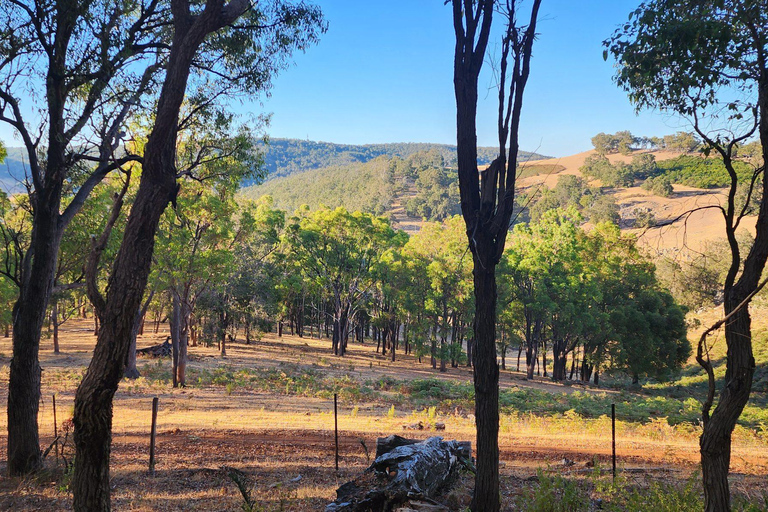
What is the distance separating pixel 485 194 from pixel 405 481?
418 cm

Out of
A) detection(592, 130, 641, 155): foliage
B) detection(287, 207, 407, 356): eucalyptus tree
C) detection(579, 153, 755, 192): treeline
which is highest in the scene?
detection(592, 130, 641, 155): foliage

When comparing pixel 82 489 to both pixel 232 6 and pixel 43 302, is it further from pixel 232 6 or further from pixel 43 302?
pixel 232 6

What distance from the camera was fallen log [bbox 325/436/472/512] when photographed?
625cm

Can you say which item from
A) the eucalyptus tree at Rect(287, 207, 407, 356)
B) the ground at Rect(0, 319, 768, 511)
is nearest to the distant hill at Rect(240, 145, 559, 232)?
the eucalyptus tree at Rect(287, 207, 407, 356)

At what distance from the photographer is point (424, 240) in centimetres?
3772

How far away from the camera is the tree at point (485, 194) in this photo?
6.21 m

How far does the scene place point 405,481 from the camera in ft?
21.5

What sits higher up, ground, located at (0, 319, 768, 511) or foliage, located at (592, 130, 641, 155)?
foliage, located at (592, 130, 641, 155)

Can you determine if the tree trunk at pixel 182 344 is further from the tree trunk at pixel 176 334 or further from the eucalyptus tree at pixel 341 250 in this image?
the eucalyptus tree at pixel 341 250

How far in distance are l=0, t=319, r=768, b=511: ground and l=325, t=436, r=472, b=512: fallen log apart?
387 mm

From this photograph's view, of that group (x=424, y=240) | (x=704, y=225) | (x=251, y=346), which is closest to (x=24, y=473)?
(x=424, y=240)

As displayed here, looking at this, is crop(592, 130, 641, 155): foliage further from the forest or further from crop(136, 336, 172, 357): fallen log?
crop(136, 336, 172, 357): fallen log

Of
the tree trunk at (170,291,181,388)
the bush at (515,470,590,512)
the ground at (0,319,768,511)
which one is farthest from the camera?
the tree trunk at (170,291,181,388)

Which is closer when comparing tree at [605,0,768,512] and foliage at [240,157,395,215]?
tree at [605,0,768,512]
